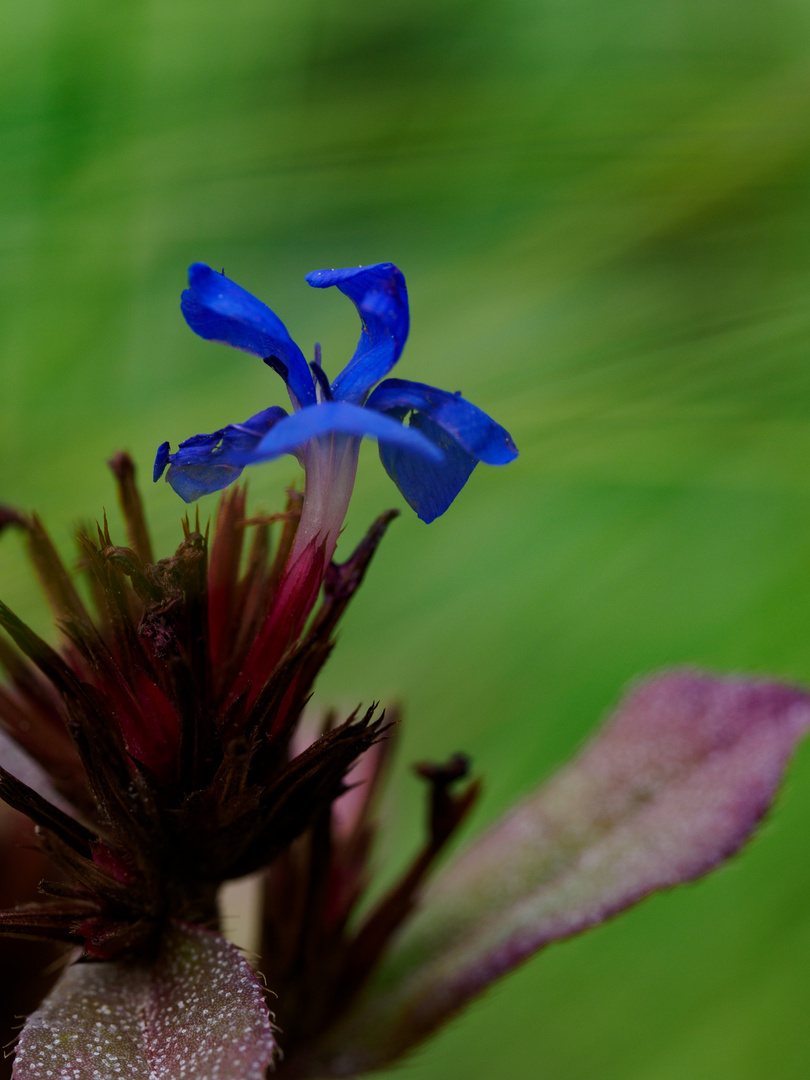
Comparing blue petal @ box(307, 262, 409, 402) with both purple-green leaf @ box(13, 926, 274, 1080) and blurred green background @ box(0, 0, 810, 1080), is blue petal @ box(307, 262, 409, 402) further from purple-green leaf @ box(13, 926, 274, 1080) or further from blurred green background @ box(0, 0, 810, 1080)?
blurred green background @ box(0, 0, 810, 1080)

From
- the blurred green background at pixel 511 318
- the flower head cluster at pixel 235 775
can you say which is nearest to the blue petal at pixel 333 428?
the flower head cluster at pixel 235 775

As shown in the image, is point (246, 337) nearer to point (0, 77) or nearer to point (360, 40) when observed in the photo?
point (0, 77)

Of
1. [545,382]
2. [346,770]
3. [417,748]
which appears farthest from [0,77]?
[346,770]

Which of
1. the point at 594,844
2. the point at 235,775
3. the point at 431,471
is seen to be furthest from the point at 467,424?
→ the point at 594,844

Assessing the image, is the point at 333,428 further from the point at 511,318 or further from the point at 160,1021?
Answer: the point at 511,318

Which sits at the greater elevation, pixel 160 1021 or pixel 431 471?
pixel 431 471

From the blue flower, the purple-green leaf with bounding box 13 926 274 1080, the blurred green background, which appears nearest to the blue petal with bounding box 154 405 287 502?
the blue flower

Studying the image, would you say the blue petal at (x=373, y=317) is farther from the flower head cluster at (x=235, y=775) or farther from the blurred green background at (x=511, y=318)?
the blurred green background at (x=511, y=318)

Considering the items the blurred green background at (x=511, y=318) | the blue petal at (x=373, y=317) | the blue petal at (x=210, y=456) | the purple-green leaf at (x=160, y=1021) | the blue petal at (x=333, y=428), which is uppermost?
the blurred green background at (x=511, y=318)
